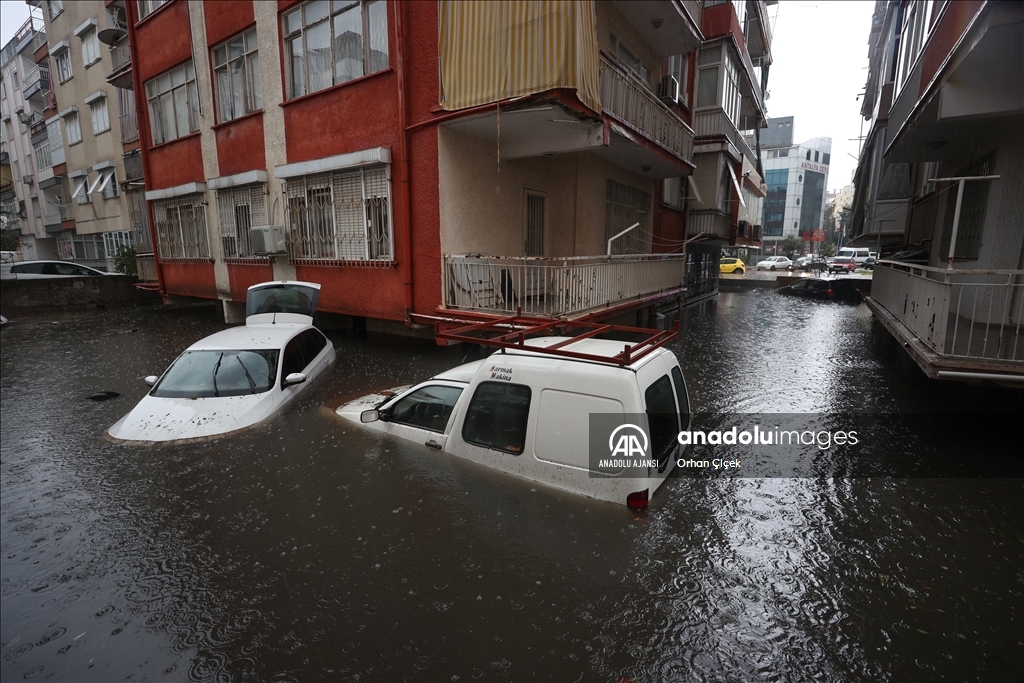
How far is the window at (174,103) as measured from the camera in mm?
14039

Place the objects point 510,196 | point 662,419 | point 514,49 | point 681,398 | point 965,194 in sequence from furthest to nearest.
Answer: point 510,196 → point 965,194 → point 514,49 → point 681,398 → point 662,419

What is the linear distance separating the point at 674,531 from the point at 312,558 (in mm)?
2840

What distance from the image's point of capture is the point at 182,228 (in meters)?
15.3

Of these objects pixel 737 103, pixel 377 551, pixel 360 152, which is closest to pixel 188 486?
pixel 377 551

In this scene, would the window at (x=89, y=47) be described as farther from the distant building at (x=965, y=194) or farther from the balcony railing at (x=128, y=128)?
the distant building at (x=965, y=194)

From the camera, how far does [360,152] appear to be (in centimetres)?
961

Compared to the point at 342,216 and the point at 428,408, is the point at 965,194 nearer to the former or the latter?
the point at 428,408

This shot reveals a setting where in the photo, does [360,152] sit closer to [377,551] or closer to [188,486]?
[188,486]

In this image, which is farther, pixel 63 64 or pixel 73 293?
pixel 63 64

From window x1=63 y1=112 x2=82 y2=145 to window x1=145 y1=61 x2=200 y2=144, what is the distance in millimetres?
14194

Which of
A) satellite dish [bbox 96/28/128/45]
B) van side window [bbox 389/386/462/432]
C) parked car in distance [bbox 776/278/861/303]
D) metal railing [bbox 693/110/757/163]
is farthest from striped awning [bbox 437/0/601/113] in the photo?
parked car in distance [bbox 776/278/861/303]

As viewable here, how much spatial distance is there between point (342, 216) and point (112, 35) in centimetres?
1556

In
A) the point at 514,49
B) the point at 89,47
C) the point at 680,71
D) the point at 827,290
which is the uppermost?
the point at 89,47

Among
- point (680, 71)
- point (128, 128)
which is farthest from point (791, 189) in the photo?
point (128, 128)
